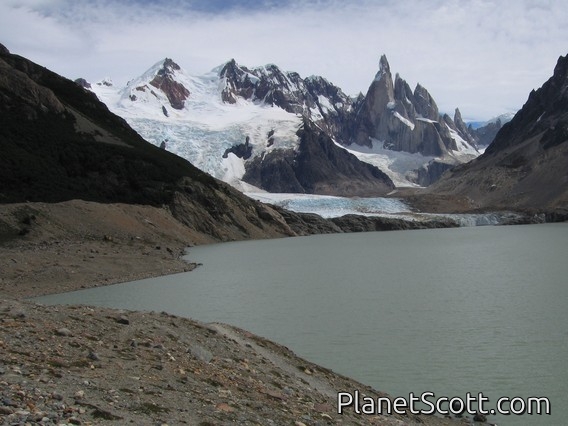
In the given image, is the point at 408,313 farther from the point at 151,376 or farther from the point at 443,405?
the point at 151,376

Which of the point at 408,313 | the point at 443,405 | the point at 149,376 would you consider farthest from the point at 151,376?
the point at 408,313

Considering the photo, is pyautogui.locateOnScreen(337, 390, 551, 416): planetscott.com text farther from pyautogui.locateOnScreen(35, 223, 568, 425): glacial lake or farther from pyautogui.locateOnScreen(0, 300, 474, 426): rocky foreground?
pyautogui.locateOnScreen(0, 300, 474, 426): rocky foreground

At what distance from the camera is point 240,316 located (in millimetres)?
26812

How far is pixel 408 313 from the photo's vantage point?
25750 mm

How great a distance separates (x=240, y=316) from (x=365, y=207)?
15369cm

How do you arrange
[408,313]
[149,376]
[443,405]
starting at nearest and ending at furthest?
[149,376], [443,405], [408,313]

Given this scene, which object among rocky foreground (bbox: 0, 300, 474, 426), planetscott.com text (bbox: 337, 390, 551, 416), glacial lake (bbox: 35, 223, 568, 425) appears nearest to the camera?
rocky foreground (bbox: 0, 300, 474, 426)

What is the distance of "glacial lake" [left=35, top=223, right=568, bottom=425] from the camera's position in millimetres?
16047

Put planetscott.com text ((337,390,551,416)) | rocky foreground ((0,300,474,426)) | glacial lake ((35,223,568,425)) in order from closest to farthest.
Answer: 1. rocky foreground ((0,300,474,426))
2. planetscott.com text ((337,390,551,416))
3. glacial lake ((35,223,568,425))

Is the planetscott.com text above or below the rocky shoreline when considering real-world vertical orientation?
below

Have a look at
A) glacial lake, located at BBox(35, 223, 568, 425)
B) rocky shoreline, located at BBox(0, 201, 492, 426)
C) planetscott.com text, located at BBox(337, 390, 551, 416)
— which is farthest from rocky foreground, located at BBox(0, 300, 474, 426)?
glacial lake, located at BBox(35, 223, 568, 425)

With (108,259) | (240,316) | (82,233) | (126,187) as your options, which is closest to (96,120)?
(126,187)

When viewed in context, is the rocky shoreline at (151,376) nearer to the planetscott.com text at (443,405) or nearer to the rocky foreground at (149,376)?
the rocky foreground at (149,376)

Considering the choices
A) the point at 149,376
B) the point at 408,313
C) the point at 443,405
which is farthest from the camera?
the point at 408,313
